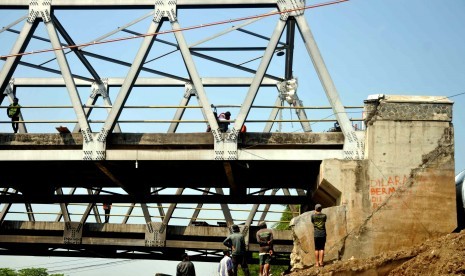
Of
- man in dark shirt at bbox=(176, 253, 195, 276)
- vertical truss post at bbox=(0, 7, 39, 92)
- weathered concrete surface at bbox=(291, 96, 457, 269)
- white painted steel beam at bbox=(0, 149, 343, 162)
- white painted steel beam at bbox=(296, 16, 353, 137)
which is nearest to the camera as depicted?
man in dark shirt at bbox=(176, 253, 195, 276)

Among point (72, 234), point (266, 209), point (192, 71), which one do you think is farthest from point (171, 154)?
point (266, 209)

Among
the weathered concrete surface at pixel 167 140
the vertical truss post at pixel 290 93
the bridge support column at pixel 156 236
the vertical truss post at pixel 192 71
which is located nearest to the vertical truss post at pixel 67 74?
the weathered concrete surface at pixel 167 140

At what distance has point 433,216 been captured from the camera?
19.0 meters

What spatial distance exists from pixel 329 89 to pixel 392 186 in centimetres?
340

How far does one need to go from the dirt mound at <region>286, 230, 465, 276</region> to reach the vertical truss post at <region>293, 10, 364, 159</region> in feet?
11.1

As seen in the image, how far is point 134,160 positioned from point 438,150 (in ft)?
28.1

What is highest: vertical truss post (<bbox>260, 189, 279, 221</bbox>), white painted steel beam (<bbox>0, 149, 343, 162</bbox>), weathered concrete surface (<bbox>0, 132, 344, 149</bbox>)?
weathered concrete surface (<bbox>0, 132, 344, 149</bbox>)

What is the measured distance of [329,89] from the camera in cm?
2070

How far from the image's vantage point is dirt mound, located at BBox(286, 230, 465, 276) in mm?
16172

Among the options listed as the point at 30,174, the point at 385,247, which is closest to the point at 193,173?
the point at 30,174

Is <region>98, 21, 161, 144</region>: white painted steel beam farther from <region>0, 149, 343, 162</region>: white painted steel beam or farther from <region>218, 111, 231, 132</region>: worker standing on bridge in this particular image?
<region>218, 111, 231, 132</region>: worker standing on bridge

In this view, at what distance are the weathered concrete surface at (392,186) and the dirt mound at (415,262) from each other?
1.93 ft

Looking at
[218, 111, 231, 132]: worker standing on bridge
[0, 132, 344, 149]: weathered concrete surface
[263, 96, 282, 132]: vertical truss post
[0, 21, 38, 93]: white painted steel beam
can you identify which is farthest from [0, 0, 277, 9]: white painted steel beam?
[263, 96, 282, 132]: vertical truss post

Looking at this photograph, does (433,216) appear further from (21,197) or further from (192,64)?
(21,197)
